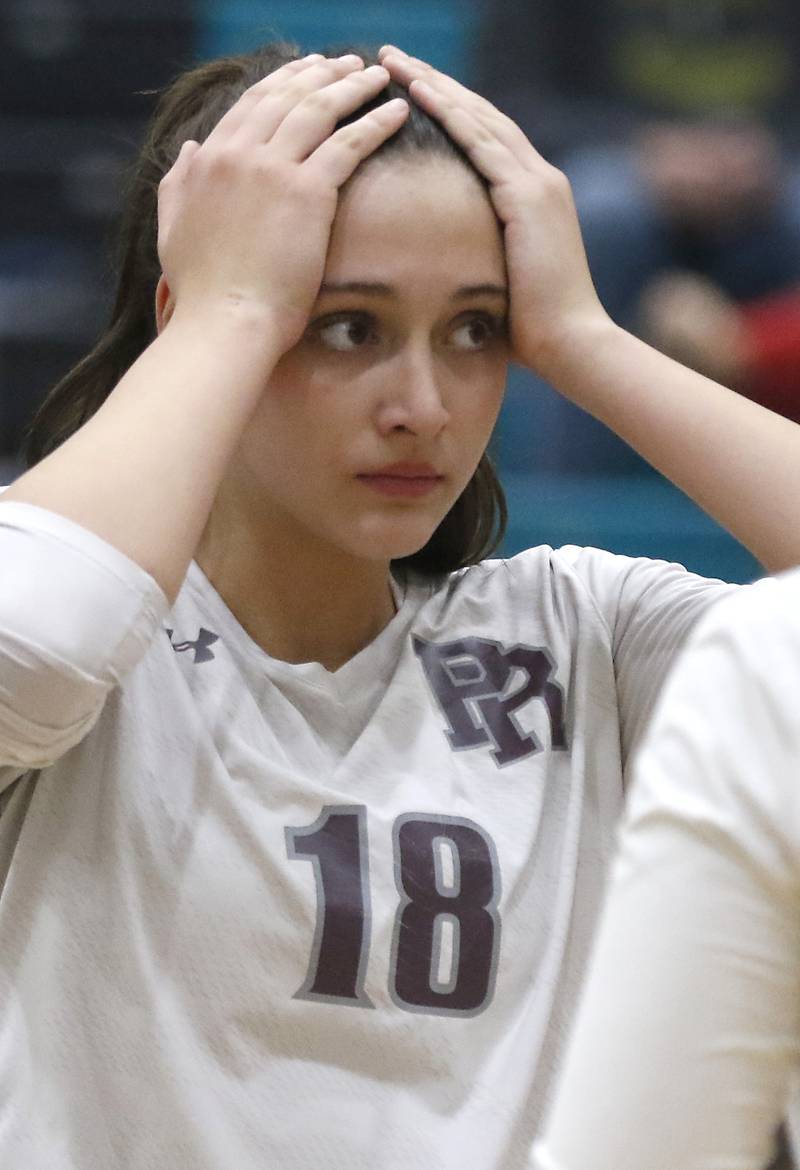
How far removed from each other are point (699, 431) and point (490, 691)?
0.89 feet

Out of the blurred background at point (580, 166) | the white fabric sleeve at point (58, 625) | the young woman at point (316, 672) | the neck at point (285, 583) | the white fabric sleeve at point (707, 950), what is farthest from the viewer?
the blurred background at point (580, 166)

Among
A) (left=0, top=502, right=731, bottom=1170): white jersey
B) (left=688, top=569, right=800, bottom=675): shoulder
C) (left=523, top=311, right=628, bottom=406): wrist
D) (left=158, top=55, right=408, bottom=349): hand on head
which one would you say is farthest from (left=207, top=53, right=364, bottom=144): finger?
(left=688, top=569, right=800, bottom=675): shoulder

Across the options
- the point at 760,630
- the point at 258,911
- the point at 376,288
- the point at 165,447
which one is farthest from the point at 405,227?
the point at 760,630

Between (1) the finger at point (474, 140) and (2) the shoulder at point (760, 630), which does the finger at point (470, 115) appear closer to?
(1) the finger at point (474, 140)

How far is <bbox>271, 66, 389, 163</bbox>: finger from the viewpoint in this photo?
1.35 meters

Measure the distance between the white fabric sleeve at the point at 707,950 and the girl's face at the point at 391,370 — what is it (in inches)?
25.8

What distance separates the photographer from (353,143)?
1337 mm

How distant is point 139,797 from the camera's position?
1298 millimetres

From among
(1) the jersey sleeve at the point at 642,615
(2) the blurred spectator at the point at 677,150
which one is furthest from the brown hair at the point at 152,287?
(2) the blurred spectator at the point at 677,150

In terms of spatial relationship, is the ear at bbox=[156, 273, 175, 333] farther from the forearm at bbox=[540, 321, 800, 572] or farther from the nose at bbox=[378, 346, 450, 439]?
the forearm at bbox=[540, 321, 800, 572]

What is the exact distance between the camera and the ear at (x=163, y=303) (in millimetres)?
1413

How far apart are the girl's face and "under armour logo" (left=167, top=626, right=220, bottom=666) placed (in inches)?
4.7

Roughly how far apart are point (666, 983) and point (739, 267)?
140 inches

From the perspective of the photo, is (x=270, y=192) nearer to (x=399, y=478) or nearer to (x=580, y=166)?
(x=399, y=478)
